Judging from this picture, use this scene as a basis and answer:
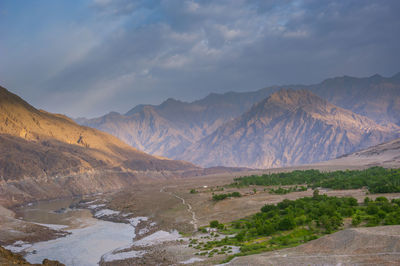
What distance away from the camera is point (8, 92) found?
15600 centimetres

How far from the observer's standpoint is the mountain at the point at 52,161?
356ft

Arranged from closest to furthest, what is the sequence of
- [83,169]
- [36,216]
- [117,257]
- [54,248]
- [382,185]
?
1. [117,257]
2. [54,248]
3. [382,185]
4. [36,216]
5. [83,169]

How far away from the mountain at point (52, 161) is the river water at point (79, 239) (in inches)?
1190

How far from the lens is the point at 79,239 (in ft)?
159

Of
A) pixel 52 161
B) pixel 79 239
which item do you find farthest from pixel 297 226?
pixel 52 161

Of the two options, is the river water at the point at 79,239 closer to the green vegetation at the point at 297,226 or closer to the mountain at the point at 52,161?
the green vegetation at the point at 297,226

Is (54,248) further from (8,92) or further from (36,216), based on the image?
(8,92)

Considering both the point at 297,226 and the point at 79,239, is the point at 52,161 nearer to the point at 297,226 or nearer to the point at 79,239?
the point at 79,239

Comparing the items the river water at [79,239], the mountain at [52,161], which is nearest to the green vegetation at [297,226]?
the river water at [79,239]

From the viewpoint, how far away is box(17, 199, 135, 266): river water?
3950cm

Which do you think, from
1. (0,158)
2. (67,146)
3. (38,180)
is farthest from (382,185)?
(67,146)

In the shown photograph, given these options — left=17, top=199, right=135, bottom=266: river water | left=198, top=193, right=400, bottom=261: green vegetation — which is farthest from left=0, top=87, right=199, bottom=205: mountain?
left=198, top=193, right=400, bottom=261: green vegetation

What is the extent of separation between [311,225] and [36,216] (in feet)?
199

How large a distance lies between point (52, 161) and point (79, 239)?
8697 cm
